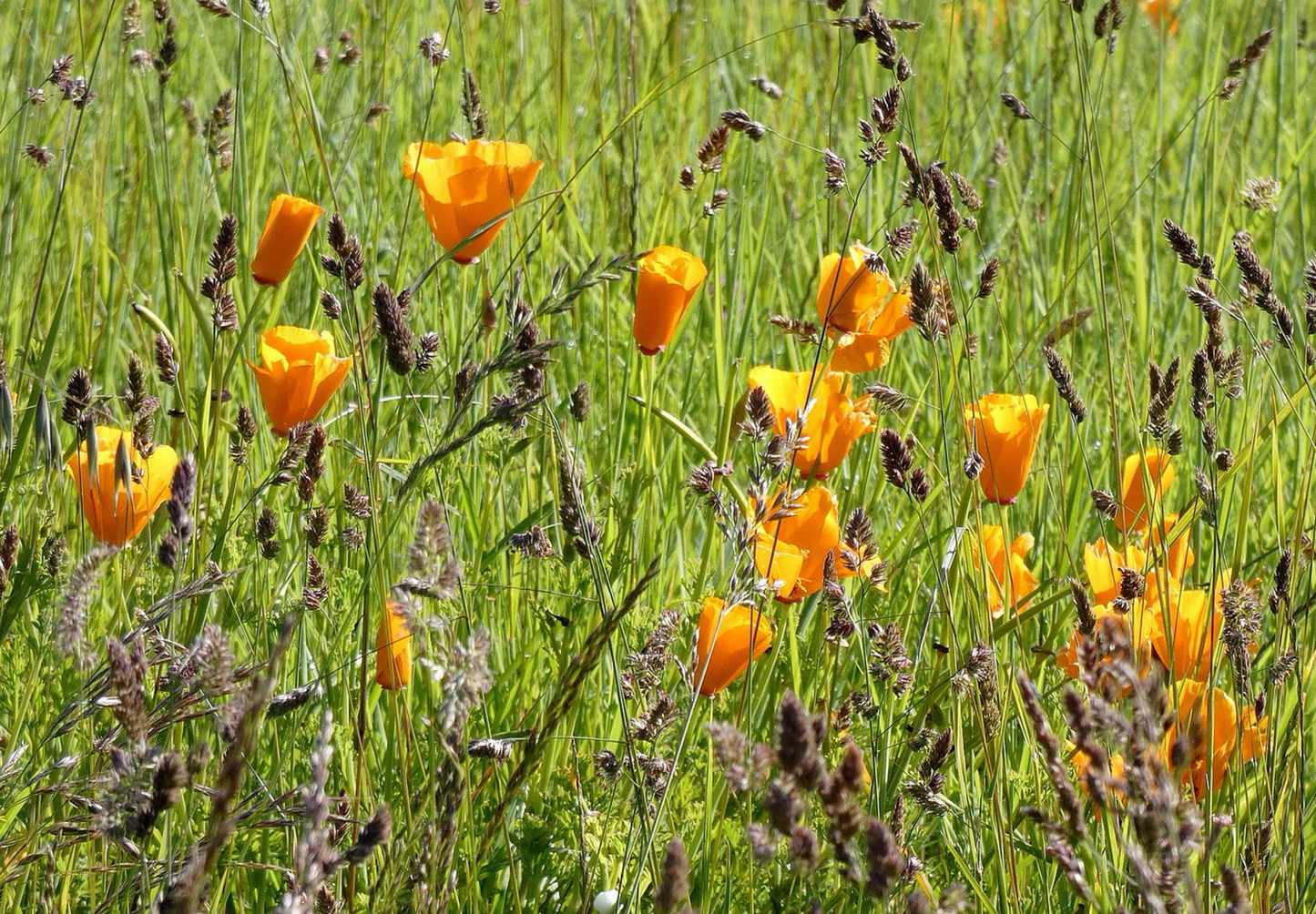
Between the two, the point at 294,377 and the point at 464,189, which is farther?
the point at 464,189

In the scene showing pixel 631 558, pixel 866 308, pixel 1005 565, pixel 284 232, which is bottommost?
pixel 631 558

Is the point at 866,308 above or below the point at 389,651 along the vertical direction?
above

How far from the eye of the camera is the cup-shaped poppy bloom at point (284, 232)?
154 centimetres

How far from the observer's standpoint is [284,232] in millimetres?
1540

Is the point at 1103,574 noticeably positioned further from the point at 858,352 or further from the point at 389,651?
the point at 389,651

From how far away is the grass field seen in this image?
2.84ft

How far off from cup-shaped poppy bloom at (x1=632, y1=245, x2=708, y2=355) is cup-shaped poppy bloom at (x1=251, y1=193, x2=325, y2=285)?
39cm

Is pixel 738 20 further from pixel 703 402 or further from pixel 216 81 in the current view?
pixel 703 402


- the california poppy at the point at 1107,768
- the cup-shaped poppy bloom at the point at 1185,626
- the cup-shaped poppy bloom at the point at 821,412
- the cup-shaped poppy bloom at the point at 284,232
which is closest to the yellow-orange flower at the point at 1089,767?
the california poppy at the point at 1107,768

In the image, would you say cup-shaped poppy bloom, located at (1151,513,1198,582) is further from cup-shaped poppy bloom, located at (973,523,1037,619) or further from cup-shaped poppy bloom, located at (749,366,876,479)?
cup-shaped poppy bloom, located at (749,366,876,479)

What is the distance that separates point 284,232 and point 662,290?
0.45 m

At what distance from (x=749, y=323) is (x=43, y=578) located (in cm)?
121

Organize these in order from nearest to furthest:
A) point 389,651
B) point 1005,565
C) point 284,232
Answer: point 389,651 → point 1005,565 → point 284,232

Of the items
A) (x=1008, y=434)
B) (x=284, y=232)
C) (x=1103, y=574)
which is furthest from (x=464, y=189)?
(x=1103, y=574)
